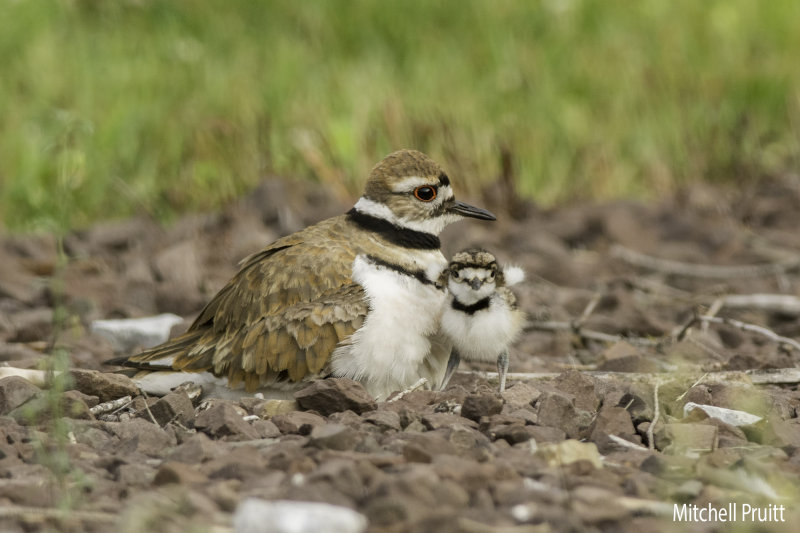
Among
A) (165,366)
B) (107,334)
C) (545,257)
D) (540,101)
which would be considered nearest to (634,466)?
(165,366)

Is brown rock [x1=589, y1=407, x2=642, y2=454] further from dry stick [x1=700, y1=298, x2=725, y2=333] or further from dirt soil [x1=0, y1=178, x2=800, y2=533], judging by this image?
dry stick [x1=700, y1=298, x2=725, y2=333]

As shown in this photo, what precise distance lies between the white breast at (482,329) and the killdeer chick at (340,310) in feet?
0.42

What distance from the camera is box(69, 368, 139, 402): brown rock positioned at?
4.25 meters

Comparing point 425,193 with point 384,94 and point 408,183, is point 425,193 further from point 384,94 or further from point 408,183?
point 384,94

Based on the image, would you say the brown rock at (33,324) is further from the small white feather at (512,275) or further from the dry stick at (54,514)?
the dry stick at (54,514)

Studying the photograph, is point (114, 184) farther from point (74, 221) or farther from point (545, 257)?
point (545, 257)

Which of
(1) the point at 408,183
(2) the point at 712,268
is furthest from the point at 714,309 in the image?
(1) the point at 408,183

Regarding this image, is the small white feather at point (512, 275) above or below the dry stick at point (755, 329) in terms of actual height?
above

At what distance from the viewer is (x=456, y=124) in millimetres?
8570

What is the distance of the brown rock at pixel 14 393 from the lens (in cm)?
398

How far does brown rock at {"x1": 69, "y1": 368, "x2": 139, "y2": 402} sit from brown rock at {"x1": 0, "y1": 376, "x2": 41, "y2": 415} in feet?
0.66

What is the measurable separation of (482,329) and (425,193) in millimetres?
828

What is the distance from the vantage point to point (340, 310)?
4.42 meters

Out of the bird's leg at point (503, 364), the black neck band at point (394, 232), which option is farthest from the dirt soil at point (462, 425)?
the black neck band at point (394, 232)
